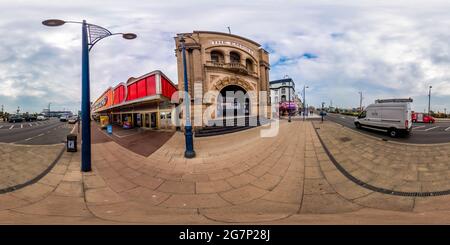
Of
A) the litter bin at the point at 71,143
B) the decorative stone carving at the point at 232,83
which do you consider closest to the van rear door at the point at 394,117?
the decorative stone carving at the point at 232,83

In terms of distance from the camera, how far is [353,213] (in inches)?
157

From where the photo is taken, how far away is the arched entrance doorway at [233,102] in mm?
18938

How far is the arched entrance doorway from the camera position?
62.1ft

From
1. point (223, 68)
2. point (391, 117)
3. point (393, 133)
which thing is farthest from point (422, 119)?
point (223, 68)

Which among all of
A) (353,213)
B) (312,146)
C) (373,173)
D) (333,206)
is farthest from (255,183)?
(312,146)

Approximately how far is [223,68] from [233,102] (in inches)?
145

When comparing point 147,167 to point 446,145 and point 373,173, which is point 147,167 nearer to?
point 373,173

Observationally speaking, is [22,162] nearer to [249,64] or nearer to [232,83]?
[232,83]

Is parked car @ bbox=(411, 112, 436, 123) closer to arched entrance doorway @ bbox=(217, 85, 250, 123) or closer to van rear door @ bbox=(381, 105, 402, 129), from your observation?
van rear door @ bbox=(381, 105, 402, 129)

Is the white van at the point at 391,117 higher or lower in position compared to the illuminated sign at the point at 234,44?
lower

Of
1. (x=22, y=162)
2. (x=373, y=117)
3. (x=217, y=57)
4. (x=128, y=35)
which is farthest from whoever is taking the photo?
(x=217, y=57)

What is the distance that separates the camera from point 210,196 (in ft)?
15.4

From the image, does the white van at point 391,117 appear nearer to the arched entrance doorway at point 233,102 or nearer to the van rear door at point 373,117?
the van rear door at point 373,117

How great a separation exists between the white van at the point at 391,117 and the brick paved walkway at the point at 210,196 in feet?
18.0
